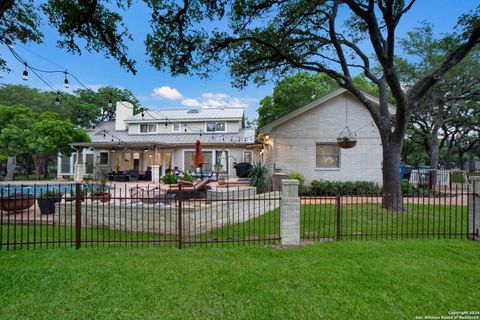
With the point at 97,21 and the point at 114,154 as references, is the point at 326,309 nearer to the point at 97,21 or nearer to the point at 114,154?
the point at 97,21

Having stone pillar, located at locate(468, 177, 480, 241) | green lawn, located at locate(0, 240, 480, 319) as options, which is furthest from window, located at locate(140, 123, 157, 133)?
stone pillar, located at locate(468, 177, 480, 241)

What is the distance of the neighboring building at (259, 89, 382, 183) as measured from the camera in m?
13.3

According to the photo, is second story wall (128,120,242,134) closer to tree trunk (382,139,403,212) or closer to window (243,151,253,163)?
window (243,151,253,163)

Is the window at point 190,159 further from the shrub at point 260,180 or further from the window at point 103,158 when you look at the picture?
the shrub at point 260,180

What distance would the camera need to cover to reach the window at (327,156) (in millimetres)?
13664

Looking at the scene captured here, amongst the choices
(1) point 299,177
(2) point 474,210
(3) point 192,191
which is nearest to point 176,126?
(1) point 299,177

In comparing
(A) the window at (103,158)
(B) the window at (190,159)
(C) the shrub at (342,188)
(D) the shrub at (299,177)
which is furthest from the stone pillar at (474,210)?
(A) the window at (103,158)

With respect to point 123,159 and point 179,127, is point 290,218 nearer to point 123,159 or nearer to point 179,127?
point 179,127

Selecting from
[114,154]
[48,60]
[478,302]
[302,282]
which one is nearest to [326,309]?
[302,282]

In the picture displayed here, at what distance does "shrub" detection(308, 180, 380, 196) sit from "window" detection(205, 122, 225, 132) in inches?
442

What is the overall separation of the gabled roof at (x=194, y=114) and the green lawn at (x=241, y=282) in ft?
59.0

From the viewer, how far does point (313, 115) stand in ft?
44.6

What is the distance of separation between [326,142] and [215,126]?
11.2 meters

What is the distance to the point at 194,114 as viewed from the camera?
23.6m
